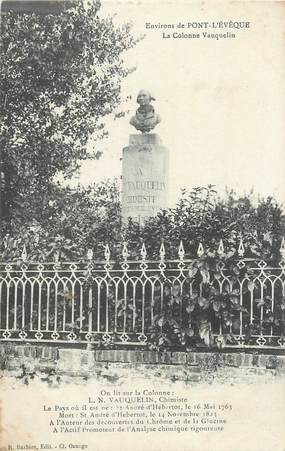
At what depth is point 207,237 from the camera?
6723 mm

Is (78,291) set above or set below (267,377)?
above

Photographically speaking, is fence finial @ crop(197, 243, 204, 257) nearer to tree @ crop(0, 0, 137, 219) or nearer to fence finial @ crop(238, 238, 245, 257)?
fence finial @ crop(238, 238, 245, 257)

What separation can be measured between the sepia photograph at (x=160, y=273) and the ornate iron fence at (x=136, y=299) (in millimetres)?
17

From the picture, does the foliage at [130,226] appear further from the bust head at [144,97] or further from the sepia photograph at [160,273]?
the bust head at [144,97]

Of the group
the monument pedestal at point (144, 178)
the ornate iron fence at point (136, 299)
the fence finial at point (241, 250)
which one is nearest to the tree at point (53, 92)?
the monument pedestal at point (144, 178)

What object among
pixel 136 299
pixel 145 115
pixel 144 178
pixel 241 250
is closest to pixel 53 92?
pixel 145 115

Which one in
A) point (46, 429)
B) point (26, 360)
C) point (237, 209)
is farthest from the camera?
point (237, 209)

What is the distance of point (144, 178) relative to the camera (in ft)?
26.6

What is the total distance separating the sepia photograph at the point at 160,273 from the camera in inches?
220

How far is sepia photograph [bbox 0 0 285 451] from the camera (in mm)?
5594

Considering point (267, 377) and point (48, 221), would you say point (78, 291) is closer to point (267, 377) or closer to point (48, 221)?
point (267, 377)

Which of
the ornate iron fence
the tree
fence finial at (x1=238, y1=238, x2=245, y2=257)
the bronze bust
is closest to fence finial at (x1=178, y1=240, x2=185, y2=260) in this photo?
the ornate iron fence

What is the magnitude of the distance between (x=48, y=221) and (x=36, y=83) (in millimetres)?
2305

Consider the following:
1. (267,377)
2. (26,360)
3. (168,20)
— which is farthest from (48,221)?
(267,377)
